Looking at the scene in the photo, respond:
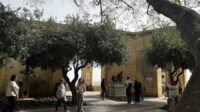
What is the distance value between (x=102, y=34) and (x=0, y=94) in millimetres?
Answer: 12835

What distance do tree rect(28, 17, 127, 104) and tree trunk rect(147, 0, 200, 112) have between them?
1207 cm

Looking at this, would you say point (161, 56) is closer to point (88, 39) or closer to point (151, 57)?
point (151, 57)

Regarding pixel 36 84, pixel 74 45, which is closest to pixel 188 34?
pixel 74 45

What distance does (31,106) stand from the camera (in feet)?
66.7

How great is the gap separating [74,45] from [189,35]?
13733mm

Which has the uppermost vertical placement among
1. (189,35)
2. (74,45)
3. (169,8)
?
(74,45)

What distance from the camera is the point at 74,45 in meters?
20.6

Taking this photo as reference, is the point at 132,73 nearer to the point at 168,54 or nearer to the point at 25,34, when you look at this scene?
the point at 168,54

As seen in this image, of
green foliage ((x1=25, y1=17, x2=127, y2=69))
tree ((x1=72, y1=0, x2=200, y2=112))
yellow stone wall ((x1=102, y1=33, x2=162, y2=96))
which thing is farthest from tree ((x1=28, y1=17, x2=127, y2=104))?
tree ((x1=72, y1=0, x2=200, y2=112))

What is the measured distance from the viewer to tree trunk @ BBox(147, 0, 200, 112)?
5938 mm

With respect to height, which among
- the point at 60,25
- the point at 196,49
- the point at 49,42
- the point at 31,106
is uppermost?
the point at 60,25

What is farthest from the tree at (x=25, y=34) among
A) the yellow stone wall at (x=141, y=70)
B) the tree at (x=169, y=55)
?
the yellow stone wall at (x=141, y=70)

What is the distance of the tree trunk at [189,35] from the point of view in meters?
5.94

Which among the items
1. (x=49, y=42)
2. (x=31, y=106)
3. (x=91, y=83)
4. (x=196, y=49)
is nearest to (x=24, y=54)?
(x=49, y=42)
